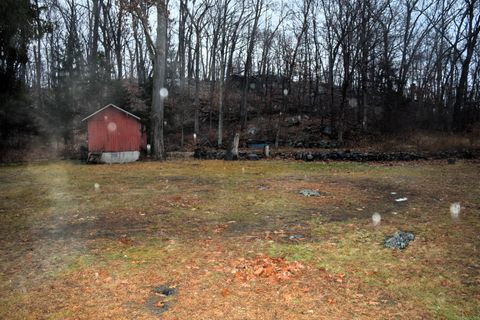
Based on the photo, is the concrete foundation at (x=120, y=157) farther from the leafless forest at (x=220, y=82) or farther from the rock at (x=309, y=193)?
the rock at (x=309, y=193)

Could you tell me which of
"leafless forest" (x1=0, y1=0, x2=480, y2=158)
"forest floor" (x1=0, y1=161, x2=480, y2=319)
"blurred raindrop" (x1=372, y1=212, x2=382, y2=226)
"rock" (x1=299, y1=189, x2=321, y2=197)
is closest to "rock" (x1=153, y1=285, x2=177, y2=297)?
"forest floor" (x1=0, y1=161, x2=480, y2=319)

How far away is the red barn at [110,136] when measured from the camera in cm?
2130

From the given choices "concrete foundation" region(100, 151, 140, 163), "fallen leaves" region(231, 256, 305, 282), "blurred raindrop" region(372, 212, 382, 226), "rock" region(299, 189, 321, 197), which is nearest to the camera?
"fallen leaves" region(231, 256, 305, 282)

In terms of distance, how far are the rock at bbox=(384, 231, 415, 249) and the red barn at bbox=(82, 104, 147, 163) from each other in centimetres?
1843

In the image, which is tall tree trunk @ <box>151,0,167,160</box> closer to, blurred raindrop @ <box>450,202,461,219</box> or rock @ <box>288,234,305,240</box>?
rock @ <box>288,234,305,240</box>

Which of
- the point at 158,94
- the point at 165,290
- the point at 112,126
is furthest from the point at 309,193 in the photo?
the point at 112,126

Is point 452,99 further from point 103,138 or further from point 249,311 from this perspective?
point 249,311

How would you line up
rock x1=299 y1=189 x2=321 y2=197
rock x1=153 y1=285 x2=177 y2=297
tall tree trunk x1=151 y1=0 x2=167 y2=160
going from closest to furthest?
rock x1=153 y1=285 x2=177 y2=297 < rock x1=299 y1=189 x2=321 y2=197 < tall tree trunk x1=151 y1=0 x2=167 y2=160

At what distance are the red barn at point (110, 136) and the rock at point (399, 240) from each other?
1843 centimetres

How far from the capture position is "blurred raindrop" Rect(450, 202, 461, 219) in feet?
26.9

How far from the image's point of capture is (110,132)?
21516 millimetres

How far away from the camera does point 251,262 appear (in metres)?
5.61

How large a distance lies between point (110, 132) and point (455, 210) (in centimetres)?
1892

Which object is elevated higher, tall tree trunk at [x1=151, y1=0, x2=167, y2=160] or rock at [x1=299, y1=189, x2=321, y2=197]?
tall tree trunk at [x1=151, y1=0, x2=167, y2=160]
